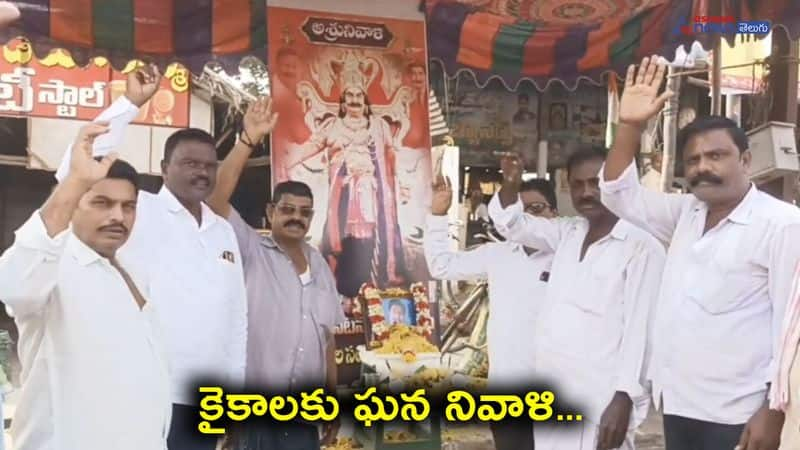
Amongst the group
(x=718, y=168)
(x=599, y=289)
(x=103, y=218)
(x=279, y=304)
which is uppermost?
(x=718, y=168)

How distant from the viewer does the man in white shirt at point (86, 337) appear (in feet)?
8.27

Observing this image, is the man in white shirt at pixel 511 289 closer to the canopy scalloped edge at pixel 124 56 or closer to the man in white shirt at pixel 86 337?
the canopy scalloped edge at pixel 124 56

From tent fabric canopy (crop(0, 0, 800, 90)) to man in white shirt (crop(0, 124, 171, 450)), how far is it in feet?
3.73

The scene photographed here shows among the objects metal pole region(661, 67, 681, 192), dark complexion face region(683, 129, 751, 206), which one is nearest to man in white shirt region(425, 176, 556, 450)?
dark complexion face region(683, 129, 751, 206)

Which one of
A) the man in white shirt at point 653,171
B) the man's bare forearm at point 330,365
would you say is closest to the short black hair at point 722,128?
the man's bare forearm at point 330,365

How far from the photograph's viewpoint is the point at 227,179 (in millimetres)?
3852

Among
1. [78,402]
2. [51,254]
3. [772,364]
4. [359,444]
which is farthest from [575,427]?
[51,254]

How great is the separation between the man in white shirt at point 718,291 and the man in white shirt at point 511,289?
895 mm

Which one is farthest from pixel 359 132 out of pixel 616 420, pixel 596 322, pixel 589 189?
pixel 616 420

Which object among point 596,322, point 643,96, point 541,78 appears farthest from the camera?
point 541,78

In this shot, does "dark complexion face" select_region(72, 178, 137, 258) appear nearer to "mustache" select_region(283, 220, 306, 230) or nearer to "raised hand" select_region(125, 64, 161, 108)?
"raised hand" select_region(125, 64, 161, 108)

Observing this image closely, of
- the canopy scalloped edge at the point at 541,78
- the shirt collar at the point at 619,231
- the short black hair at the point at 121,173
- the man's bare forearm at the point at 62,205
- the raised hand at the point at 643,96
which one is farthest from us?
the canopy scalloped edge at the point at 541,78

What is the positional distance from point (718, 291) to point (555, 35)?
7.01 feet

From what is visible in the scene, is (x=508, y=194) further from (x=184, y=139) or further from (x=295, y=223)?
(x=184, y=139)
